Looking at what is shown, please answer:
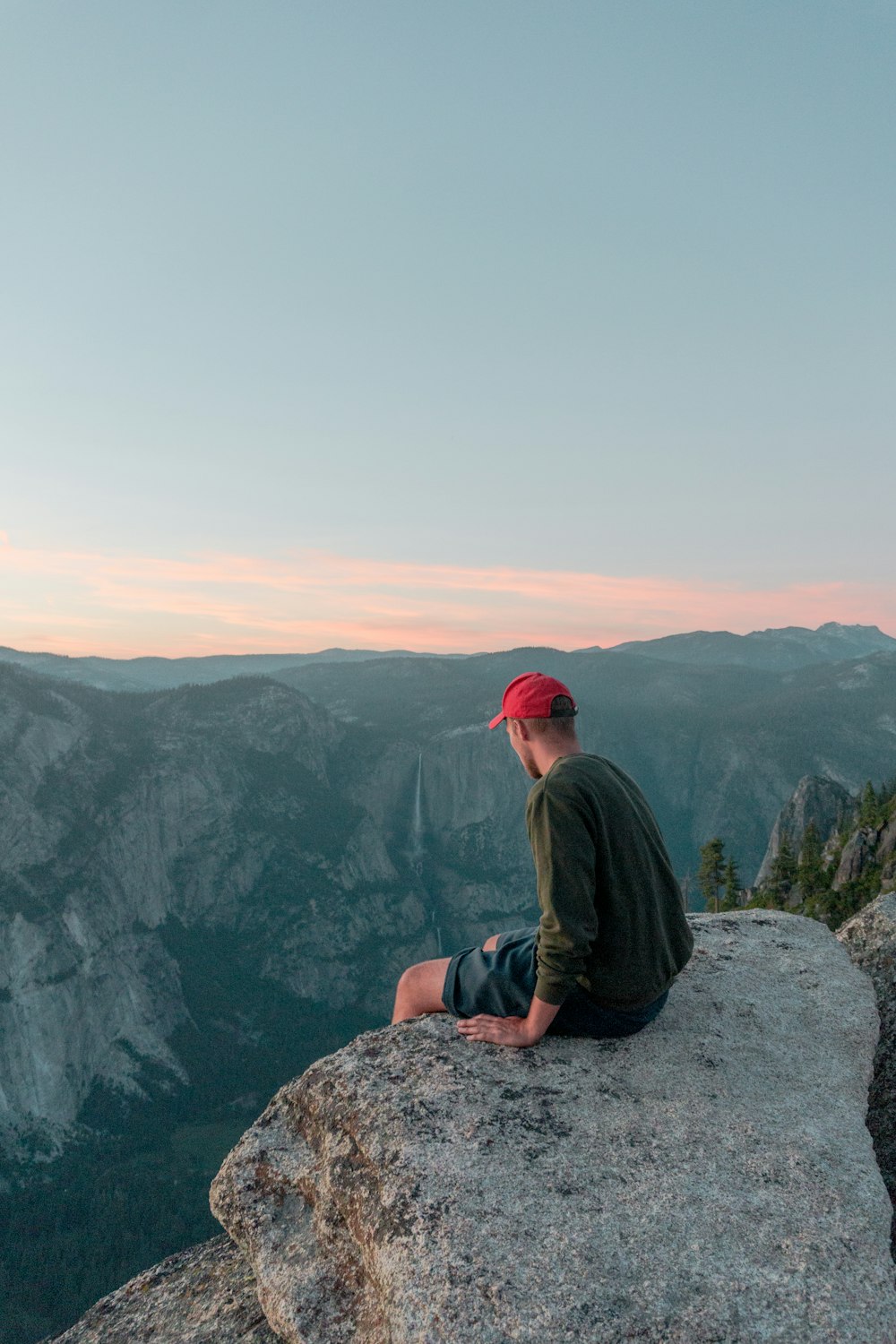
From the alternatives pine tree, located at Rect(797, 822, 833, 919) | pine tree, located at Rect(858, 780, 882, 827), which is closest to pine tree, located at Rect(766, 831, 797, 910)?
pine tree, located at Rect(797, 822, 833, 919)

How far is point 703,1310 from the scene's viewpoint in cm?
511

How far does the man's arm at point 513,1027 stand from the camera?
7.37m

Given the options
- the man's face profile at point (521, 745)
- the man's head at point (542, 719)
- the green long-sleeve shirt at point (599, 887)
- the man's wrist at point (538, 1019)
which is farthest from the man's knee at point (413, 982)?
the man's head at point (542, 719)

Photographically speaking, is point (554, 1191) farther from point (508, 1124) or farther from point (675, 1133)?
point (675, 1133)

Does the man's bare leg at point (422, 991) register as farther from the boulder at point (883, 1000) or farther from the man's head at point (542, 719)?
the boulder at point (883, 1000)

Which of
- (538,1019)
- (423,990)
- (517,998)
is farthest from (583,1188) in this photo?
(423,990)

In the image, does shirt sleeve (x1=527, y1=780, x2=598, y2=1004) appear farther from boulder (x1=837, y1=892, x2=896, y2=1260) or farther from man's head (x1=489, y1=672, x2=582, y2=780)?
boulder (x1=837, y1=892, x2=896, y2=1260)

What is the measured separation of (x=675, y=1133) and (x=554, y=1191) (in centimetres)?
126

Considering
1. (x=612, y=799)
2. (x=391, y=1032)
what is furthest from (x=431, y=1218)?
(x=612, y=799)

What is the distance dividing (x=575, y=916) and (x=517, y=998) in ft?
4.94

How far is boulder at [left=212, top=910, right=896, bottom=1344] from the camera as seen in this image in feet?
17.1

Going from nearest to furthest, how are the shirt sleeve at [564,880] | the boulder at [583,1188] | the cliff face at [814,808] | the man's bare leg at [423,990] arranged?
the boulder at [583,1188]
the shirt sleeve at [564,880]
the man's bare leg at [423,990]
the cliff face at [814,808]

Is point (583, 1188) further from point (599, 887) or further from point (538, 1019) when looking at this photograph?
point (599, 887)

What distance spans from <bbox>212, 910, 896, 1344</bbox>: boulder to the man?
36 cm
